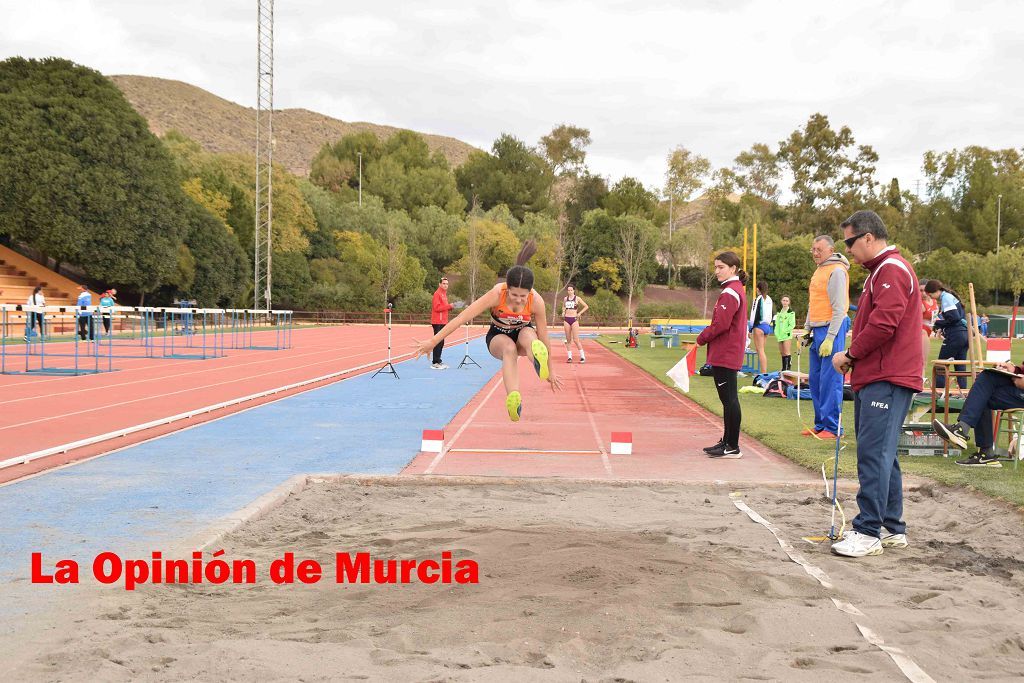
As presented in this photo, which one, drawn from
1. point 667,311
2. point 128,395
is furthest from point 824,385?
point 667,311

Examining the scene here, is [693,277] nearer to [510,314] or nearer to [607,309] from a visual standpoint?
[607,309]

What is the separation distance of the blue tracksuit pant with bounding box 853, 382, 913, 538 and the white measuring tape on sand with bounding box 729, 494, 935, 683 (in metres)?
0.48

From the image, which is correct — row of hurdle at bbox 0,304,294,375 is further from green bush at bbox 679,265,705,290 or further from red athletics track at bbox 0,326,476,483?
green bush at bbox 679,265,705,290

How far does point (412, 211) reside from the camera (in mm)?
88938

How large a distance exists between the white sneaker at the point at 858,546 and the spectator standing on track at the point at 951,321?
6.55 meters

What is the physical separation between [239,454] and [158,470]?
1.05m

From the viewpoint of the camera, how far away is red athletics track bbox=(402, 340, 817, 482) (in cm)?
803

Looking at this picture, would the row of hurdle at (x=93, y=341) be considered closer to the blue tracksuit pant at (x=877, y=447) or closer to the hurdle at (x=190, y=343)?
the hurdle at (x=190, y=343)

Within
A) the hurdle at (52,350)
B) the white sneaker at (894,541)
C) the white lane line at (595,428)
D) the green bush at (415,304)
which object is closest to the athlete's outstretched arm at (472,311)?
the white lane line at (595,428)

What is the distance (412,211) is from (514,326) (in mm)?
83070

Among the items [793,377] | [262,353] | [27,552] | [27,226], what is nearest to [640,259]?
[27,226]

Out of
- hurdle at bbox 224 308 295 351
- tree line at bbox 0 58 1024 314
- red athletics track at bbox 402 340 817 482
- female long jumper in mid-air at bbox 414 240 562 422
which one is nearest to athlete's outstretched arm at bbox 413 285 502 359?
female long jumper in mid-air at bbox 414 240 562 422

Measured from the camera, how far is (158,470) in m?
7.69

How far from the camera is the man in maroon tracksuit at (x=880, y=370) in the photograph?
17.4 feet
